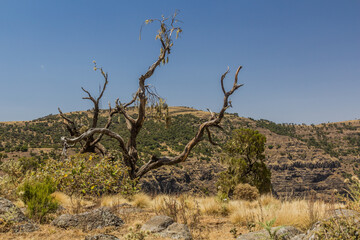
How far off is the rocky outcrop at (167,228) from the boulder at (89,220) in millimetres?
893

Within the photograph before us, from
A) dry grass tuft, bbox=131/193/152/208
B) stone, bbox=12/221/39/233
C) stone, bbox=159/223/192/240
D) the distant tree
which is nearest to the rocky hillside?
the distant tree

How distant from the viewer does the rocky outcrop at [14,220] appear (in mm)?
5428

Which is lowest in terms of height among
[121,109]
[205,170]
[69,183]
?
[205,170]

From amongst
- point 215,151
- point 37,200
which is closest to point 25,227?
point 37,200

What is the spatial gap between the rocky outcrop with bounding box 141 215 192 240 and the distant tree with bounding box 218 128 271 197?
7.61 metres

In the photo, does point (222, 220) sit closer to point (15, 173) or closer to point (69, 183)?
point (69, 183)

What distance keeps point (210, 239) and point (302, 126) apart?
3325 inches

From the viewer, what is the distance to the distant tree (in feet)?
43.5

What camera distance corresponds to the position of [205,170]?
36938 millimetres

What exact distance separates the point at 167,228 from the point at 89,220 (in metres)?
1.74

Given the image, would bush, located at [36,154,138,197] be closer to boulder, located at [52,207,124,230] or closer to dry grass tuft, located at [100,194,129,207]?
dry grass tuft, located at [100,194,129,207]

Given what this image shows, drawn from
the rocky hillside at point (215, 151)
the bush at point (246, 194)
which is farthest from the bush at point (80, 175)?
the rocky hillside at point (215, 151)

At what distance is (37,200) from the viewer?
6.41m

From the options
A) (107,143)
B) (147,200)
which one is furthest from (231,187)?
(107,143)
